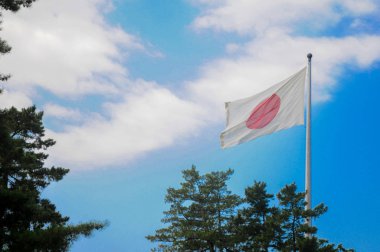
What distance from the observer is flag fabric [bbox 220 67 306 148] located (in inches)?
719

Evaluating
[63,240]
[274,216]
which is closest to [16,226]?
[63,240]

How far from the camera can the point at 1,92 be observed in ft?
56.7

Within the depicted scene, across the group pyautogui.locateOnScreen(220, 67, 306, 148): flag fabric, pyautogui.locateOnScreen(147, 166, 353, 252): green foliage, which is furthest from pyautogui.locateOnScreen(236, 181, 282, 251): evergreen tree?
pyautogui.locateOnScreen(220, 67, 306, 148): flag fabric

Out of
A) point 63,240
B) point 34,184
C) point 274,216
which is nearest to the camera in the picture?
point 63,240

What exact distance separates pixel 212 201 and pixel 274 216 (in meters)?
11.5

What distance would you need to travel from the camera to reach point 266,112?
725 inches

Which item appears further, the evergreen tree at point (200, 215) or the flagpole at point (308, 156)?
the evergreen tree at point (200, 215)

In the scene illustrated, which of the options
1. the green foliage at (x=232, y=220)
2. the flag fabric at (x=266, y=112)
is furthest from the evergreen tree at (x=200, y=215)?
the flag fabric at (x=266, y=112)

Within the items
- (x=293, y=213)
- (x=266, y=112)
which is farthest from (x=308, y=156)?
(x=293, y=213)

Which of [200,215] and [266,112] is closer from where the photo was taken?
[266,112]

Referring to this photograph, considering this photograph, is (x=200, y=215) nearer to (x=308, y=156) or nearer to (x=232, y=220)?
(x=232, y=220)

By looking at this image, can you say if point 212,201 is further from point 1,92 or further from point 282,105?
point 1,92

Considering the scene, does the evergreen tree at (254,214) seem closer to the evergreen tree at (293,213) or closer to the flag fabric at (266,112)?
the evergreen tree at (293,213)

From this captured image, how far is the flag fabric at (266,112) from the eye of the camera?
59.9 feet
